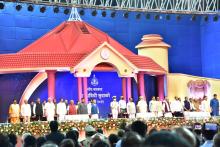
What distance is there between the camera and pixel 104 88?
27359 millimetres

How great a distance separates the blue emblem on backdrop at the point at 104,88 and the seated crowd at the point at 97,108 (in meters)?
1.90

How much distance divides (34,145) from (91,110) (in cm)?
1734

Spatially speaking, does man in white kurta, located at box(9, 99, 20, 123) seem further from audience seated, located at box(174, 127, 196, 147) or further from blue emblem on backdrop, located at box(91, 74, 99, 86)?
audience seated, located at box(174, 127, 196, 147)

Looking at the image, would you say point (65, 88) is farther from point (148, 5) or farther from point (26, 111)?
Result: point (148, 5)

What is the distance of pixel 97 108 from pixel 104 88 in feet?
10.9

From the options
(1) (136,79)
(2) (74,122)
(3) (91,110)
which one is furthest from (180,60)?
(2) (74,122)

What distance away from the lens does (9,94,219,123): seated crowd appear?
75.9 feet

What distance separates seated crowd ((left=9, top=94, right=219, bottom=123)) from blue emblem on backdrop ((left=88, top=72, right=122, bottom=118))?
74.9 inches

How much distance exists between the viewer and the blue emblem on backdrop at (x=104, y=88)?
1064 inches

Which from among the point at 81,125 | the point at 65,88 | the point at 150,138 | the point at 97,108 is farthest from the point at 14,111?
the point at 150,138

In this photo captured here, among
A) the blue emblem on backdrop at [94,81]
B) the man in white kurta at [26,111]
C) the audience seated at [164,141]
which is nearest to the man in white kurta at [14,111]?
the man in white kurta at [26,111]

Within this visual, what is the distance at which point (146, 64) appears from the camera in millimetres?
27578

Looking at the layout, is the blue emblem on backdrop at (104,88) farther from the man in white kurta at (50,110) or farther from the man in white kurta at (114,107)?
the man in white kurta at (50,110)

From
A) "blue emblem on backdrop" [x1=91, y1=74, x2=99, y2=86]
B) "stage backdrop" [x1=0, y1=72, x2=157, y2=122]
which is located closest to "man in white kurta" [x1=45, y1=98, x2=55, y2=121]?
"stage backdrop" [x1=0, y1=72, x2=157, y2=122]
